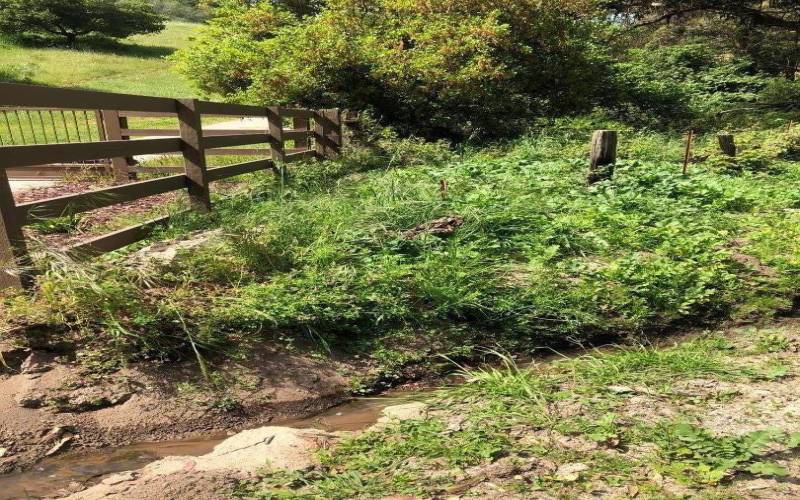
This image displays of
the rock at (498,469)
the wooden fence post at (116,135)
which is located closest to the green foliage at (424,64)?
the wooden fence post at (116,135)

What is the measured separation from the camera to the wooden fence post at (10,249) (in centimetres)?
358

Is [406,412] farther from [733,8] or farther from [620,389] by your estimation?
[733,8]

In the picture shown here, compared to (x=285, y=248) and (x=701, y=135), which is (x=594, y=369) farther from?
(x=701, y=135)

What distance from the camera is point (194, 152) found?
6156 millimetres

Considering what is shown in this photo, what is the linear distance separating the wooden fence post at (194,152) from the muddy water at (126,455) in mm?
3562

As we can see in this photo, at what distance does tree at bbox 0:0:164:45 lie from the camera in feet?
114

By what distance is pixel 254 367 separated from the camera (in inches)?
145

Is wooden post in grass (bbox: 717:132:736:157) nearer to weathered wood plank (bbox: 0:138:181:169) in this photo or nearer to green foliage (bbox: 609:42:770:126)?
green foliage (bbox: 609:42:770:126)

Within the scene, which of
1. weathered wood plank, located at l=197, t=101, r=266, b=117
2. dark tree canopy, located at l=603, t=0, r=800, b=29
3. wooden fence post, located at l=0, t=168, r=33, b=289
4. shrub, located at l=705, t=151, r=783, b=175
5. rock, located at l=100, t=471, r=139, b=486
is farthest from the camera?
dark tree canopy, located at l=603, t=0, r=800, b=29

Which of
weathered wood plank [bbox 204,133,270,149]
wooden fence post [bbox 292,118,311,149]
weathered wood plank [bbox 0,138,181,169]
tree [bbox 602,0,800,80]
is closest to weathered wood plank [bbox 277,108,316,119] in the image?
wooden fence post [bbox 292,118,311,149]

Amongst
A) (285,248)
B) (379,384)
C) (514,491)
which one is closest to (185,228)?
(285,248)

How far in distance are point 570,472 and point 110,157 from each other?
4291 mm

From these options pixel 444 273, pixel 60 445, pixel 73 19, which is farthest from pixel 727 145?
pixel 73 19

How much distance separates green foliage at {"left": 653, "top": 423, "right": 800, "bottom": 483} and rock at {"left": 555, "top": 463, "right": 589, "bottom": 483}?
340 mm
